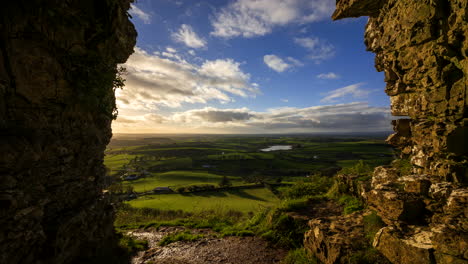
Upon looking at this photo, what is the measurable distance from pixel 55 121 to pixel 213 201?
36.7 meters

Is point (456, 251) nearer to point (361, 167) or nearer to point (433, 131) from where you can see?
point (433, 131)

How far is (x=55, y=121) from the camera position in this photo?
7.66 meters

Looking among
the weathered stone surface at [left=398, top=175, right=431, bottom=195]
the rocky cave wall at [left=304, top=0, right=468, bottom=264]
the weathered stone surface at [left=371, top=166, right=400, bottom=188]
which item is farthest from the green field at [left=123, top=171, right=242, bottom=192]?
the weathered stone surface at [left=398, top=175, right=431, bottom=195]

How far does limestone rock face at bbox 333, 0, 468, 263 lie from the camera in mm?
5152

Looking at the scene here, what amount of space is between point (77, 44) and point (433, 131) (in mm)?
14755

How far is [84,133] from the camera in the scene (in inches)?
356

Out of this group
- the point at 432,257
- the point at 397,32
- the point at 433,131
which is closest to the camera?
the point at 432,257

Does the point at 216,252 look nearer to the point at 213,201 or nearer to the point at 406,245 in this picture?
the point at 406,245

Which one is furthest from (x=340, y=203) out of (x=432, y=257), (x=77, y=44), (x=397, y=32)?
(x=77, y=44)

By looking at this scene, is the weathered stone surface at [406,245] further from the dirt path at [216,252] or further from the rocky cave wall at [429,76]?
the dirt path at [216,252]

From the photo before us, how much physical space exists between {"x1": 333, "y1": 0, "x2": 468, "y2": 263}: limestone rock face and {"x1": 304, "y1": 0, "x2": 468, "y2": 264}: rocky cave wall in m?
0.02

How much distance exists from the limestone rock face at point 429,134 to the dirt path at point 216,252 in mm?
5480

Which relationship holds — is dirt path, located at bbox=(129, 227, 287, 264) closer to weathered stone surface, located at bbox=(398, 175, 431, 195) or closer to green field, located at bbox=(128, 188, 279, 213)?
weathered stone surface, located at bbox=(398, 175, 431, 195)

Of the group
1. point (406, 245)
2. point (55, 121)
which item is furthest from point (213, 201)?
point (406, 245)
